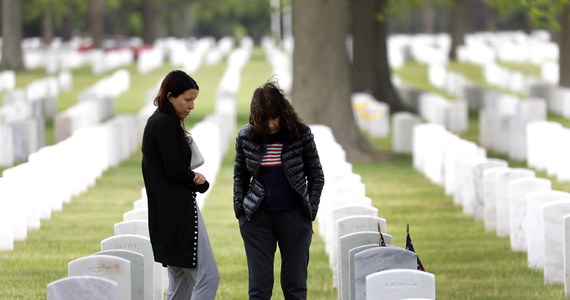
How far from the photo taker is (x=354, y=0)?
126ft

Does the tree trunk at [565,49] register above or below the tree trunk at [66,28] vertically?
above

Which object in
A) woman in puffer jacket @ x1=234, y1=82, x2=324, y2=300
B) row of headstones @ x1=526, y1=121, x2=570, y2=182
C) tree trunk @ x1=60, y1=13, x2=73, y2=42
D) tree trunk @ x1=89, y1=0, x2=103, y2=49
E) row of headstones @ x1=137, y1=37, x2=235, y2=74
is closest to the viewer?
woman in puffer jacket @ x1=234, y1=82, x2=324, y2=300

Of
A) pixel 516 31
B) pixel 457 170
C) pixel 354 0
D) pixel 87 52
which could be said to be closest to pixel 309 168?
pixel 457 170

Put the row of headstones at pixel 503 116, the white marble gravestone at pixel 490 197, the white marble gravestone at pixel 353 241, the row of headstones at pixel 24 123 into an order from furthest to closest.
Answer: the row of headstones at pixel 503 116 → the row of headstones at pixel 24 123 → the white marble gravestone at pixel 490 197 → the white marble gravestone at pixel 353 241

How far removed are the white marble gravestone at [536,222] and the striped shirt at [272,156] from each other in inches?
172

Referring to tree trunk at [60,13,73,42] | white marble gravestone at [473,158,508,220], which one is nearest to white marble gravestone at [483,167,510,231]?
white marble gravestone at [473,158,508,220]

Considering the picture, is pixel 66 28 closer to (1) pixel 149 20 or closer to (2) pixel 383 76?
(1) pixel 149 20

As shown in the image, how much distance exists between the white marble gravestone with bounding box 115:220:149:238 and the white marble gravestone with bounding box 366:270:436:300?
3406 mm

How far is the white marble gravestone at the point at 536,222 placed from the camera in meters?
13.9

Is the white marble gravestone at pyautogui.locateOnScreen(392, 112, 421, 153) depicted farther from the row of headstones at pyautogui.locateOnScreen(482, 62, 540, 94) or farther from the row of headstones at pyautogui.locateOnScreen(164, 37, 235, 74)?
the row of headstones at pyautogui.locateOnScreen(164, 37, 235, 74)

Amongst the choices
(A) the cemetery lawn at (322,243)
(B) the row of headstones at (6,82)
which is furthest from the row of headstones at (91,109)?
(A) the cemetery lawn at (322,243)

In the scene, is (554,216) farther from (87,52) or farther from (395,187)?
(87,52)

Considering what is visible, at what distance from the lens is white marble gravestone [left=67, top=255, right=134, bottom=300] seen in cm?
989

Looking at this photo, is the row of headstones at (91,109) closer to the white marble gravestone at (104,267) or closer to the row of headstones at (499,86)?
the row of headstones at (499,86)
